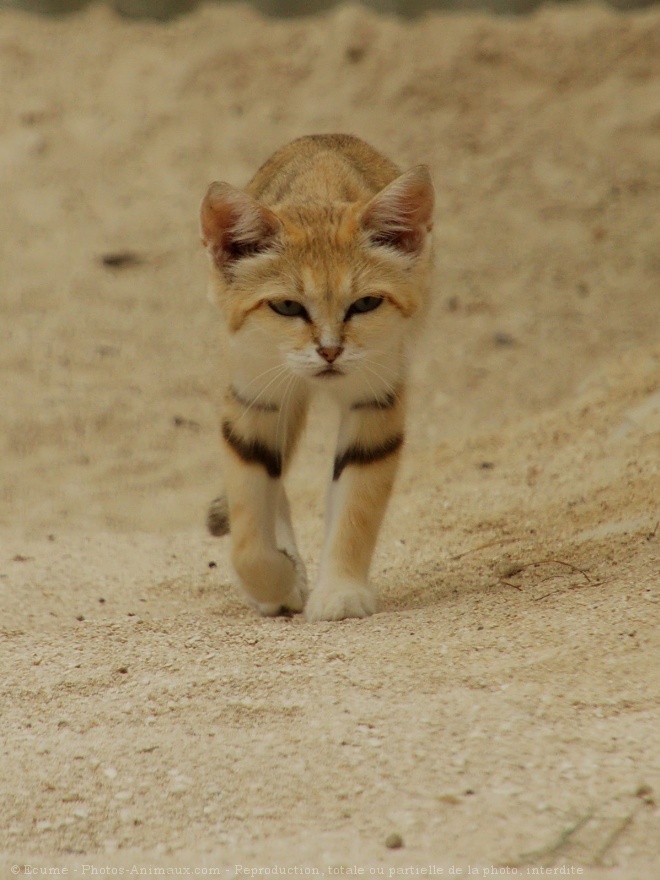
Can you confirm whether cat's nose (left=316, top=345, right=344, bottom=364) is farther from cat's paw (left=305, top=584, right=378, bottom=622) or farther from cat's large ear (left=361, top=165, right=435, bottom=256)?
cat's paw (left=305, top=584, right=378, bottom=622)

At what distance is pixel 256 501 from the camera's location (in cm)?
379

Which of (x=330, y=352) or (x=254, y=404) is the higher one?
(x=330, y=352)

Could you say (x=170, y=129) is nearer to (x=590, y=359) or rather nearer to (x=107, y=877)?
(x=590, y=359)

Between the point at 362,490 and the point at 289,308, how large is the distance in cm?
59

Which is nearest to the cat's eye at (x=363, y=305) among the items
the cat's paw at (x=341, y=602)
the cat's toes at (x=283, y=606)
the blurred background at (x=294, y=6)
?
the cat's paw at (x=341, y=602)

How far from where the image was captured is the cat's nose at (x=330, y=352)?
3316 mm

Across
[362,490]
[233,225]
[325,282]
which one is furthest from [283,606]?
[233,225]

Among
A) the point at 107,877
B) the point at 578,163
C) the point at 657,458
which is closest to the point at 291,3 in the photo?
the point at 578,163

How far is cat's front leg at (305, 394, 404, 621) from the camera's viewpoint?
12.0ft

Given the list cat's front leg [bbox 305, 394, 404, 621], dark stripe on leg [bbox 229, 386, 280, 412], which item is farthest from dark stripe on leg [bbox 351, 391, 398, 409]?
dark stripe on leg [bbox 229, 386, 280, 412]

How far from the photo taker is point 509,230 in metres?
7.92

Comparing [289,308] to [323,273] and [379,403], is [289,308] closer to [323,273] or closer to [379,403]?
[323,273]

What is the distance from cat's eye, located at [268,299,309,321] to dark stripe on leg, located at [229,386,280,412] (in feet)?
1.23

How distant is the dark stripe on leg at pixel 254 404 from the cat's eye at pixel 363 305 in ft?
1.51
